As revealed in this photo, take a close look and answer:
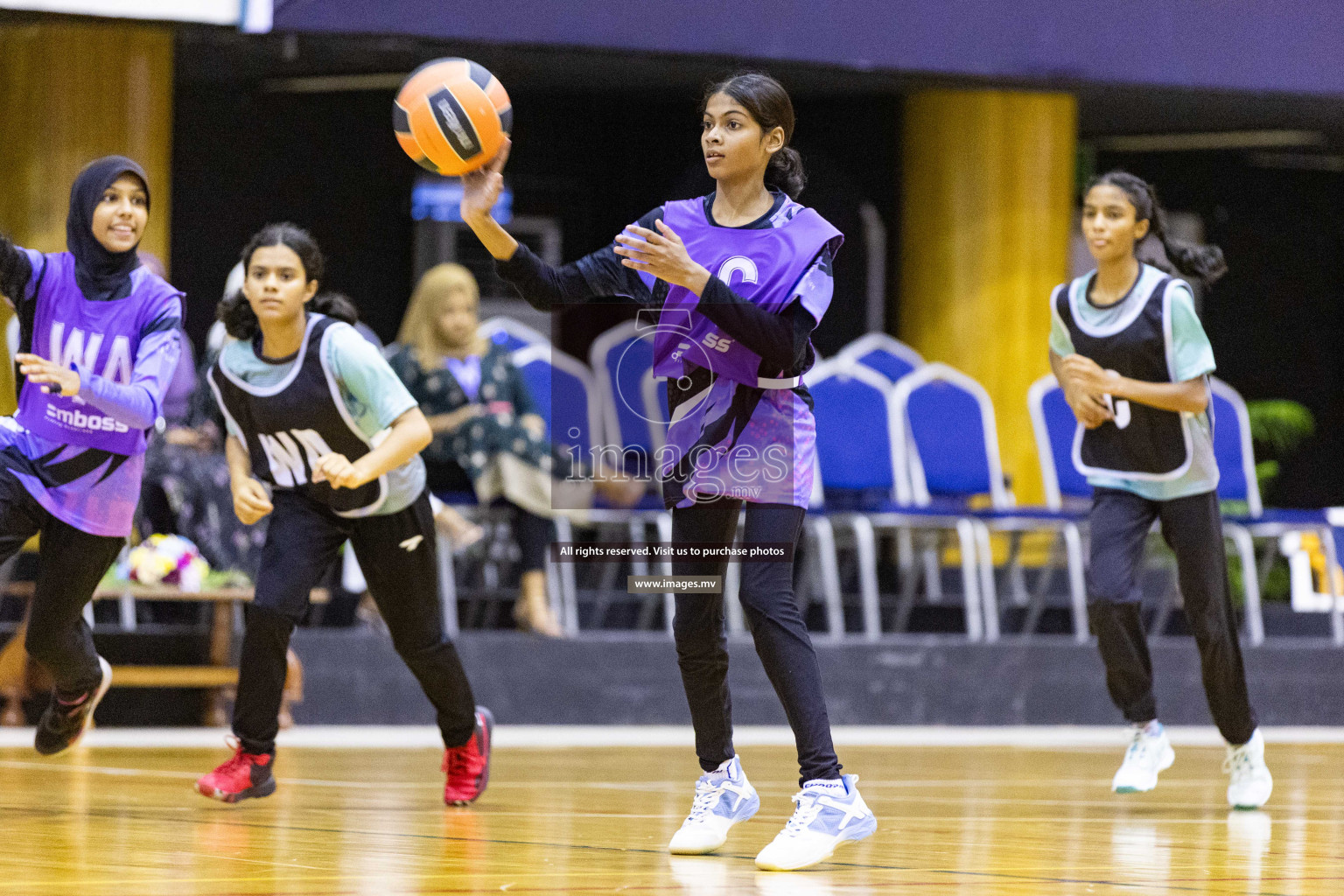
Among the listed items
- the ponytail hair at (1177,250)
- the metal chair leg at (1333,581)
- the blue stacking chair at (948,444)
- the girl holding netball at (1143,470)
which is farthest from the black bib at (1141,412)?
the metal chair leg at (1333,581)

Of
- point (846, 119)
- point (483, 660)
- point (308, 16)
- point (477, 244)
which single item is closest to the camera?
point (483, 660)

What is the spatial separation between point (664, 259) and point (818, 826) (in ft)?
3.51

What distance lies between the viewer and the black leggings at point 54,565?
4473 millimetres

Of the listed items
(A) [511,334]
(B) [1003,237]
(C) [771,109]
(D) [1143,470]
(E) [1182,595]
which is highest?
(B) [1003,237]

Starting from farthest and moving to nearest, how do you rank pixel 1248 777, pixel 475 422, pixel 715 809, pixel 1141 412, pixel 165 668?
1. pixel 475 422
2. pixel 165 668
3. pixel 1141 412
4. pixel 1248 777
5. pixel 715 809

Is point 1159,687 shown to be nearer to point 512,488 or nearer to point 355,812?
point 512,488

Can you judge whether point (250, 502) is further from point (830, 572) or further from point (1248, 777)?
point (830, 572)

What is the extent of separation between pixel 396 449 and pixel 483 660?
3.07 meters

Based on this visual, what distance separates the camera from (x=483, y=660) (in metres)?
7.50

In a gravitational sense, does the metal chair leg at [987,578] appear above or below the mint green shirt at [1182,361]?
below

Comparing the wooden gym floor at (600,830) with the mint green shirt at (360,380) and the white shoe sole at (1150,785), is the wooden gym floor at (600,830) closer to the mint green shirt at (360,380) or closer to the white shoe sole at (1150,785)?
the white shoe sole at (1150,785)

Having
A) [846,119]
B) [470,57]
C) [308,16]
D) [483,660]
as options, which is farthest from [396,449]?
[846,119]

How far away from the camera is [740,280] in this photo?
3.78 meters

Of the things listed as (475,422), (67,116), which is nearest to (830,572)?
(475,422)
